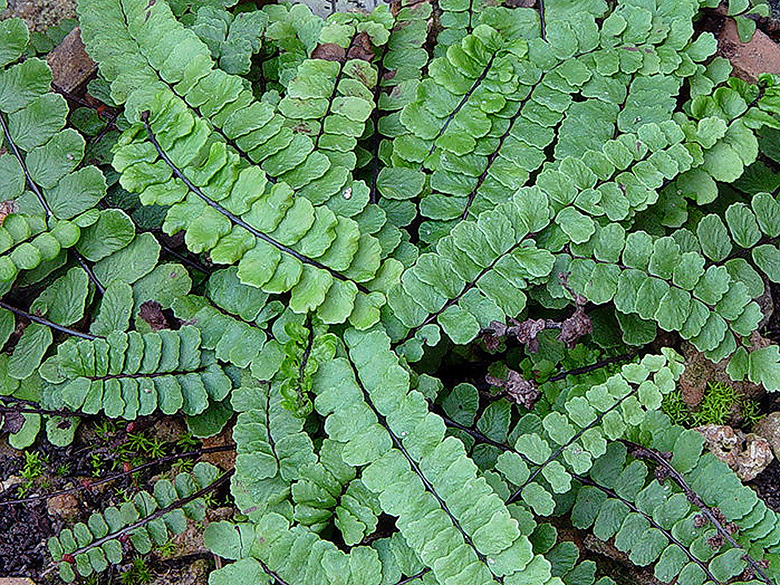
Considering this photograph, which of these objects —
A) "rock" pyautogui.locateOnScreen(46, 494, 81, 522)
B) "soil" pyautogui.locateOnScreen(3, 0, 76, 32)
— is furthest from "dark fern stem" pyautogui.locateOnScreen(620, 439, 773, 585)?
"soil" pyautogui.locateOnScreen(3, 0, 76, 32)

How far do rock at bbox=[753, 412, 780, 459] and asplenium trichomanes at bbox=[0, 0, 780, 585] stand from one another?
30cm

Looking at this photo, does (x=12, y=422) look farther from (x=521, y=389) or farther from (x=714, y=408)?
(x=714, y=408)

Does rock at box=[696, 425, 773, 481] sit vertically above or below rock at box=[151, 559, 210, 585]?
above

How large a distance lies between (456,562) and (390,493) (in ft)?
0.74

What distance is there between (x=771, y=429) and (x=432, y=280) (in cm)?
117

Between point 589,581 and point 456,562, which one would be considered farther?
point 589,581

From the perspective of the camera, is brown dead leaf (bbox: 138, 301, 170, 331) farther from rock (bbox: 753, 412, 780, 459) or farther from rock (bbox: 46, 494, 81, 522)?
rock (bbox: 753, 412, 780, 459)

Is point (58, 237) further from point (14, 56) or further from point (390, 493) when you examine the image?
point (390, 493)

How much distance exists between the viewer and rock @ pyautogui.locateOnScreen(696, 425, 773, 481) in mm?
2393

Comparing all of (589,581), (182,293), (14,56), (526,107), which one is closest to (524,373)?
(589,581)

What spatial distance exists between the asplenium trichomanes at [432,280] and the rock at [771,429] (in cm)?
30

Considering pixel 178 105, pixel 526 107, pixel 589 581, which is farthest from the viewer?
pixel 526 107

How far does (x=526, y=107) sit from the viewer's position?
2541mm

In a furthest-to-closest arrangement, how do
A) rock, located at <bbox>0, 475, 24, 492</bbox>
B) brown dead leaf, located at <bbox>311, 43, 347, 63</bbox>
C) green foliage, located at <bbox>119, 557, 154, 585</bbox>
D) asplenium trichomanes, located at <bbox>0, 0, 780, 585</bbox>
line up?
brown dead leaf, located at <bbox>311, 43, 347, 63</bbox> < rock, located at <bbox>0, 475, 24, 492</bbox> < green foliage, located at <bbox>119, 557, 154, 585</bbox> < asplenium trichomanes, located at <bbox>0, 0, 780, 585</bbox>
